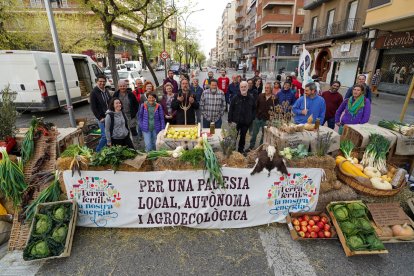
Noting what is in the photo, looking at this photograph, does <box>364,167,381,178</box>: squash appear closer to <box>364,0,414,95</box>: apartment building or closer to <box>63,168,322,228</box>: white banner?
<box>63,168,322,228</box>: white banner

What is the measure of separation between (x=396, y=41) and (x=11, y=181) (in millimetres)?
21199

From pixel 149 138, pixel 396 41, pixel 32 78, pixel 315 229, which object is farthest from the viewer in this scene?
pixel 396 41

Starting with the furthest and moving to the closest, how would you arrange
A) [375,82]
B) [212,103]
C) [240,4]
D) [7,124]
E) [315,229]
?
A: [240,4] < [375,82] < [212,103] < [7,124] < [315,229]

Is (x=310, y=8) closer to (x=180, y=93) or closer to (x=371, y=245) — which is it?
(x=180, y=93)

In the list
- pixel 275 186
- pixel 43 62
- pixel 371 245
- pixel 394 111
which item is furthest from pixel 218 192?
pixel 394 111

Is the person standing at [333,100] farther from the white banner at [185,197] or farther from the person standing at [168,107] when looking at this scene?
the person standing at [168,107]

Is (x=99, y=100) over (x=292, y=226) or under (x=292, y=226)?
over

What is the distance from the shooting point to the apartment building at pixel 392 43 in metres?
12.8

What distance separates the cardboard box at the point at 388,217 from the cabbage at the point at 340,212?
46 centimetres

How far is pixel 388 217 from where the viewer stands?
3354 mm

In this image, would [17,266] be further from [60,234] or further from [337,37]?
[337,37]

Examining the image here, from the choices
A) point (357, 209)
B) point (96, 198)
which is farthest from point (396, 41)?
point (96, 198)

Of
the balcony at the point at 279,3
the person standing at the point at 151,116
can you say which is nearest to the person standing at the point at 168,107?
the person standing at the point at 151,116

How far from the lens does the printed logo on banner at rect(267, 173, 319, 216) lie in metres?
3.46
